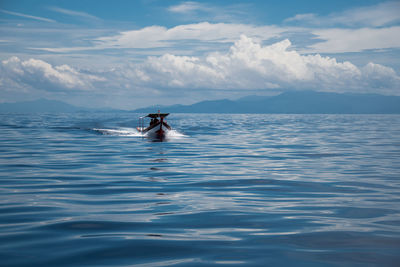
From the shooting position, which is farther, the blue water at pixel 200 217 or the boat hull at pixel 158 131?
the boat hull at pixel 158 131

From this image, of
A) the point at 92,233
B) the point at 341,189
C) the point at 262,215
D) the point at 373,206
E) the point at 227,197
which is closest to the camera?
the point at 92,233

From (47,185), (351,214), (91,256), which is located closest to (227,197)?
(351,214)

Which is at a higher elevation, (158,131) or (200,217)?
(158,131)

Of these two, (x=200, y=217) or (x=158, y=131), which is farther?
(x=158, y=131)

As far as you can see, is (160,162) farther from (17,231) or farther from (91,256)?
(91,256)

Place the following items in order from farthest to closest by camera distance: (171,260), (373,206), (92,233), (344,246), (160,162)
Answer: (160,162)
(373,206)
(92,233)
(344,246)
(171,260)

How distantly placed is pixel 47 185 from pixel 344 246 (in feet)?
37.5

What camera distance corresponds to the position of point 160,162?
74.2ft

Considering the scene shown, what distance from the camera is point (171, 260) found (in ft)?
21.0

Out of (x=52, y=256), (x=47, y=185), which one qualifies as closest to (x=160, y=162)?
(x=47, y=185)

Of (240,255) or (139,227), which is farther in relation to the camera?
(139,227)

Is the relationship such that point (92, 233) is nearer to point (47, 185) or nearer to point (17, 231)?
point (17, 231)

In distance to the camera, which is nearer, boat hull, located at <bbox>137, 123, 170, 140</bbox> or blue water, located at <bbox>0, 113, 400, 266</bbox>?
blue water, located at <bbox>0, 113, 400, 266</bbox>

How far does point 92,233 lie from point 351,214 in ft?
22.4
